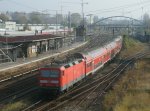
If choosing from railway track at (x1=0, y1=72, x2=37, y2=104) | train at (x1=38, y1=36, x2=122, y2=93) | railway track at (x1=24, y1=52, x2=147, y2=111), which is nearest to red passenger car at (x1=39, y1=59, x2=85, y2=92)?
train at (x1=38, y1=36, x2=122, y2=93)

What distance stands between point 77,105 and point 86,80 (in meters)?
11.2

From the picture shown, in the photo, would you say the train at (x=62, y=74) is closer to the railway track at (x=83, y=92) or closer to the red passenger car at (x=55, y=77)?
the red passenger car at (x=55, y=77)

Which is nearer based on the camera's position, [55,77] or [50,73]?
[55,77]

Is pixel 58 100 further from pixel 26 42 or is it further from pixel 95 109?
pixel 26 42

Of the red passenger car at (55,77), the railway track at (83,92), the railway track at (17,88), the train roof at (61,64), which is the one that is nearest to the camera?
the railway track at (83,92)

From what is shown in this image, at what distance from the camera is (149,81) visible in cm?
3347

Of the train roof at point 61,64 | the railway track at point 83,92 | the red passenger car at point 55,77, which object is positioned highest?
the train roof at point 61,64

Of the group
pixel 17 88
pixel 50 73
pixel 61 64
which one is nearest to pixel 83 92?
pixel 61 64

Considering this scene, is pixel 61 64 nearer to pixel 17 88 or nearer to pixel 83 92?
pixel 83 92

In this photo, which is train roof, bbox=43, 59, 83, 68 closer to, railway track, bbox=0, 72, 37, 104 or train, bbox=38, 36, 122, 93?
train, bbox=38, 36, 122, 93

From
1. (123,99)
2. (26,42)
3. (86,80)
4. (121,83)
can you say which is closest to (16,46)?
(26,42)

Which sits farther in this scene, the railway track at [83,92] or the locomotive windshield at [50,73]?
the locomotive windshield at [50,73]

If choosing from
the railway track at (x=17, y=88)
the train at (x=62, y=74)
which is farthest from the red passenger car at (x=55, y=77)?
the railway track at (x=17, y=88)

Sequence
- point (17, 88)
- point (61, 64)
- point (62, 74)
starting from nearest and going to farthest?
point (62, 74), point (61, 64), point (17, 88)
